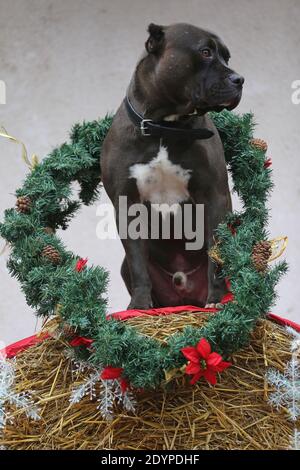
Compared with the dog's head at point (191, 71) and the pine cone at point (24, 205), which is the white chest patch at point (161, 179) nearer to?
the dog's head at point (191, 71)

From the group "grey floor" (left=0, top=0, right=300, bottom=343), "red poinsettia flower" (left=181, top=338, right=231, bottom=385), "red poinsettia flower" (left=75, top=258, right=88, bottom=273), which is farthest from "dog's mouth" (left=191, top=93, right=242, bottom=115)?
"grey floor" (left=0, top=0, right=300, bottom=343)

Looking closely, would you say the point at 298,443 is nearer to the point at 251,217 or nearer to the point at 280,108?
the point at 251,217

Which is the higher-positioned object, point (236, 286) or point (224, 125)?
point (224, 125)

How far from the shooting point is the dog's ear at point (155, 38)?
2342 millimetres

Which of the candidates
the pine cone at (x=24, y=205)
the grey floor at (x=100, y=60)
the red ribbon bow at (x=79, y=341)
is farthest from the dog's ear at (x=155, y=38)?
the grey floor at (x=100, y=60)

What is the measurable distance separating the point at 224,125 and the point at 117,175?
39cm

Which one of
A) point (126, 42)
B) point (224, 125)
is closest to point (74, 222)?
point (126, 42)

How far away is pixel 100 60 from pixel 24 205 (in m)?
1.63

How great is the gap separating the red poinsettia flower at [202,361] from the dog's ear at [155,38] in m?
0.81

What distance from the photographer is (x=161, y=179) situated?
7.79ft

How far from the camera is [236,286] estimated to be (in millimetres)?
2119

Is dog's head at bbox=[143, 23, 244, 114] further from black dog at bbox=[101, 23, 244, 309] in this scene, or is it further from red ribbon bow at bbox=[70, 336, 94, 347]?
red ribbon bow at bbox=[70, 336, 94, 347]

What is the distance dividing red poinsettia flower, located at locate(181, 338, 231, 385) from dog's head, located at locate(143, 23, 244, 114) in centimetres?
62
